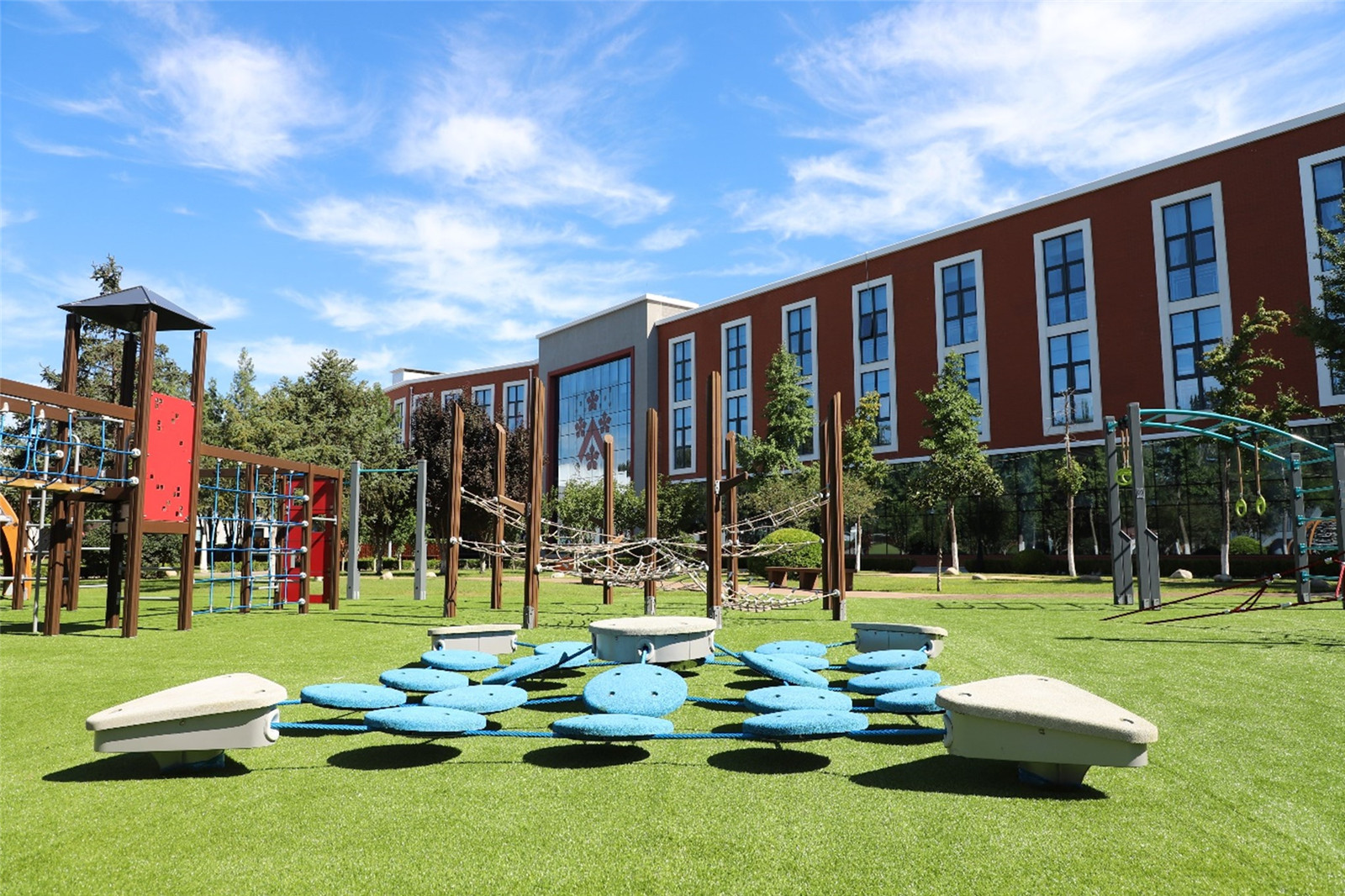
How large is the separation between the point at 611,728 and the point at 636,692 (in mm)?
751

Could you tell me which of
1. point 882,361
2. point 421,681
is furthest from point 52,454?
point 882,361

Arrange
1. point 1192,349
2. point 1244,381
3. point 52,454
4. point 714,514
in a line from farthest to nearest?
point 1192,349
point 1244,381
point 714,514
point 52,454

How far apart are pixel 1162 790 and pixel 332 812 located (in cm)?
420

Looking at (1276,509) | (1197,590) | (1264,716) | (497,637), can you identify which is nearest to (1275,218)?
(1276,509)

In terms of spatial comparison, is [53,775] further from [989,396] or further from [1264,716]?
[989,396]

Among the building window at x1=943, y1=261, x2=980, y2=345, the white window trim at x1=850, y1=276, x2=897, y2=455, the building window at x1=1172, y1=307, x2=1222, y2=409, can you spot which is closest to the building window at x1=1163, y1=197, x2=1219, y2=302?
the building window at x1=1172, y1=307, x2=1222, y2=409

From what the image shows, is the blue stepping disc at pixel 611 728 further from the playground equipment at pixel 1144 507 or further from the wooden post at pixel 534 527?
the playground equipment at pixel 1144 507

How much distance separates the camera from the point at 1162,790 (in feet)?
14.3

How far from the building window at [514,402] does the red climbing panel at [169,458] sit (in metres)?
53.7

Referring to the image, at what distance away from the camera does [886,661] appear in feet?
23.9

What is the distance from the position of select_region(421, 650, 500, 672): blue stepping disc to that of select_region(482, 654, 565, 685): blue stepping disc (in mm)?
295

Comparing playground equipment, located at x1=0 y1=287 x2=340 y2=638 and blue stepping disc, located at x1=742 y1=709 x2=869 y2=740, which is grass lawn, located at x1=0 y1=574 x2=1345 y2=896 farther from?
playground equipment, located at x1=0 y1=287 x2=340 y2=638

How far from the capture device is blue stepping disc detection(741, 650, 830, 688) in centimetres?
644

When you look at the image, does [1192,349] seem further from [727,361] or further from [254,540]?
[254,540]
